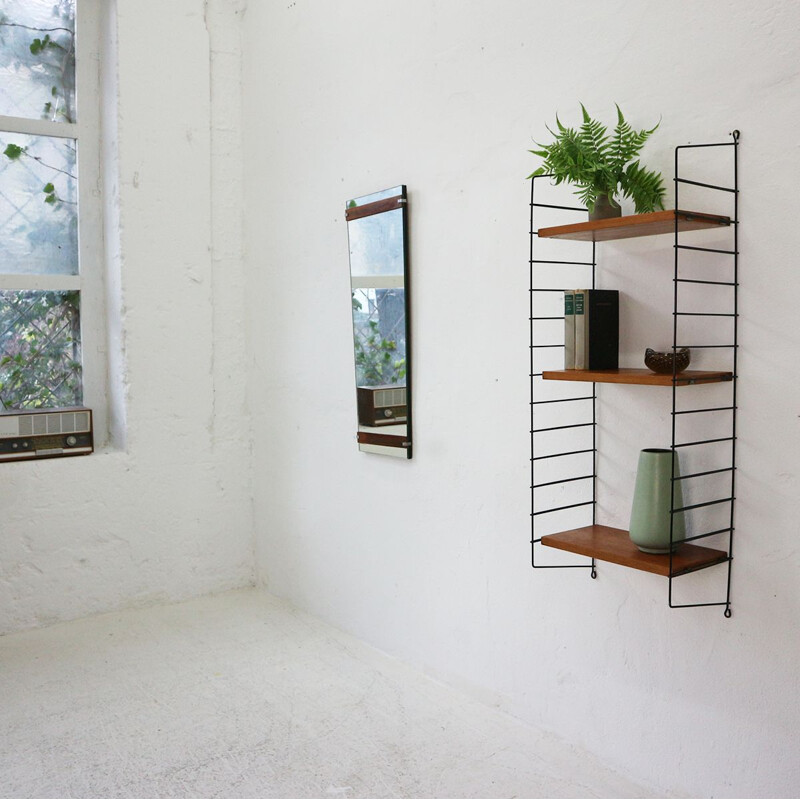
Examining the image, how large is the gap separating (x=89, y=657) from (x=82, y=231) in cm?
170

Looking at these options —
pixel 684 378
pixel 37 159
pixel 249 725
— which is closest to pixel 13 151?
pixel 37 159

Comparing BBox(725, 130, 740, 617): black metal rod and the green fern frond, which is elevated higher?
the green fern frond

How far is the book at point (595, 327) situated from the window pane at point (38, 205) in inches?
92.3

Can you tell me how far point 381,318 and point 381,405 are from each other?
11.6 inches

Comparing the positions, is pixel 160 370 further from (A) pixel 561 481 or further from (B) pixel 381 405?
(A) pixel 561 481

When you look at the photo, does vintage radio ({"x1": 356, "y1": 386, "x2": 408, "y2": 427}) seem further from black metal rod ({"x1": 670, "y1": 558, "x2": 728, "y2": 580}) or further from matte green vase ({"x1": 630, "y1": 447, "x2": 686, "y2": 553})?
black metal rod ({"x1": 670, "y1": 558, "x2": 728, "y2": 580})

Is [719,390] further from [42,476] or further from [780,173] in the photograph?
[42,476]

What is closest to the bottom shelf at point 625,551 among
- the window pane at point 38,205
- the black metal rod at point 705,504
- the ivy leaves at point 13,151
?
the black metal rod at point 705,504

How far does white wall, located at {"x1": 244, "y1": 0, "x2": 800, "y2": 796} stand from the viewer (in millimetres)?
1763

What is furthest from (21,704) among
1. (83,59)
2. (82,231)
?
(83,59)

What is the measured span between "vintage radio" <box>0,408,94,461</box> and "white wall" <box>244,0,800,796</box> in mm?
712

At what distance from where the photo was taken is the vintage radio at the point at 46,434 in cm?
317

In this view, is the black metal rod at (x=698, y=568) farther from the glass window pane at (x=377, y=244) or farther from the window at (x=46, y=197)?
the window at (x=46, y=197)

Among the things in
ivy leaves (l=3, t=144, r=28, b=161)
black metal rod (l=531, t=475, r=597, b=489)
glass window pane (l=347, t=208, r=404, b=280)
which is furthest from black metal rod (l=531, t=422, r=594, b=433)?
ivy leaves (l=3, t=144, r=28, b=161)
